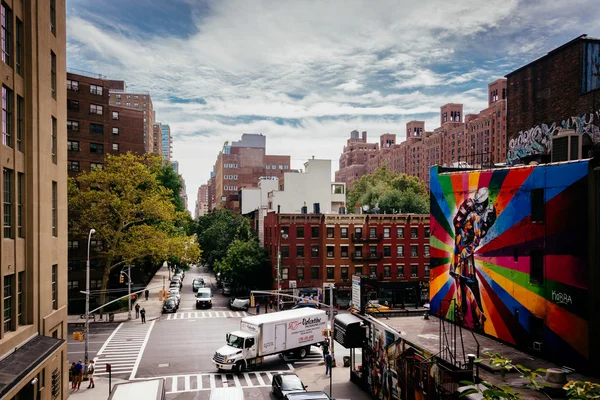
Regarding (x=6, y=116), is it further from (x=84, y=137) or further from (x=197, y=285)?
(x=197, y=285)

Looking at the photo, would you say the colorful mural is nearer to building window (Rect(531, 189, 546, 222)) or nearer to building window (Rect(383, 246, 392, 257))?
building window (Rect(531, 189, 546, 222))

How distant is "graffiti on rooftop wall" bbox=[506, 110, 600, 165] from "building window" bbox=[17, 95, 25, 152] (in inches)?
991

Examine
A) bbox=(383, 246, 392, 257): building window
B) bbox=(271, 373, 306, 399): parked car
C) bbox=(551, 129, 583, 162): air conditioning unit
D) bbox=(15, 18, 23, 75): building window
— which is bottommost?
bbox=(271, 373, 306, 399): parked car

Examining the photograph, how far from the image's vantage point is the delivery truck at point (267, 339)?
3014 cm

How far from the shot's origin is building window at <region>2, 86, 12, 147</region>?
18078mm

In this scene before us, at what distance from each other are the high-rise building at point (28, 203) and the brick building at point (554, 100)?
23.6 metres

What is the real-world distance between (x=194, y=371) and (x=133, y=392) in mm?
13955

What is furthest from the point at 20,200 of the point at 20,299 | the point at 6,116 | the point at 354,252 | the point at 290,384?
the point at 354,252

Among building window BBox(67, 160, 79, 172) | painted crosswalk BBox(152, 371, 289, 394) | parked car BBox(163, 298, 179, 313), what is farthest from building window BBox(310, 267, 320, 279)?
building window BBox(67, 160, 79, 172)

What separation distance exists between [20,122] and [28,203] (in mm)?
3416

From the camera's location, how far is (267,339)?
3103 centimetres

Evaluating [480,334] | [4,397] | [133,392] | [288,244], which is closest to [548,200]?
[480,334]

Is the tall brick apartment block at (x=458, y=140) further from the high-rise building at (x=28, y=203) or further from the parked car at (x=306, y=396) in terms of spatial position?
the high-rise building at (x=28, y=203)

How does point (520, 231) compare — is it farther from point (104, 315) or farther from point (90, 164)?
point (90, 164)
